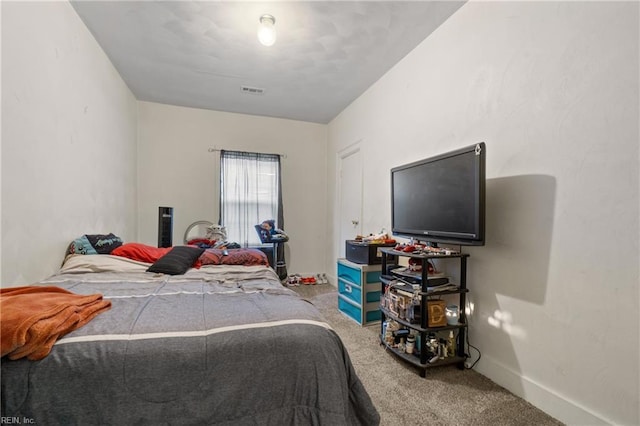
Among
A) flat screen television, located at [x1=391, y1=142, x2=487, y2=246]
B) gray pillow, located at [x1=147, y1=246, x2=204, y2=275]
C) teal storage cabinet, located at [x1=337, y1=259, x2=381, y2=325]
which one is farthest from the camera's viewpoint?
teal storage cabinet, located at [x1=337, y1=259, x2=381, y2=325]

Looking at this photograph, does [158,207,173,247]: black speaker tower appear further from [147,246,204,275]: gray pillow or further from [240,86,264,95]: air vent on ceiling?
[240,86,264,95]: air vent on ceiling

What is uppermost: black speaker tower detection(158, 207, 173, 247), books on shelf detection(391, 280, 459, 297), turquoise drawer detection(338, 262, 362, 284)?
black speaker tower detection(158, 207, 173, 247)

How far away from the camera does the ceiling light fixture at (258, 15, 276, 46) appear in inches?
89.0

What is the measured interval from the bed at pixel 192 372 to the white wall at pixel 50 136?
3.36ft

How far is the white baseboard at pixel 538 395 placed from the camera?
1469 millimetres

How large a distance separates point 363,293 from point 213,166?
9.79 feet

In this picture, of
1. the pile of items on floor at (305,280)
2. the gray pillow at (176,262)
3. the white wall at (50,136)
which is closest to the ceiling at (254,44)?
the white wall at (50,136)

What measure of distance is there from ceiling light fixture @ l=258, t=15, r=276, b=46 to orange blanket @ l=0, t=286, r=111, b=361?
6.88 ft

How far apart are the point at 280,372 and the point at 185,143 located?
4.08 m

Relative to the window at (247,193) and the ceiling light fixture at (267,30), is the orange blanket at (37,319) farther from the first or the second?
the window at (247,193)

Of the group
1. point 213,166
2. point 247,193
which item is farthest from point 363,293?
point 213,166

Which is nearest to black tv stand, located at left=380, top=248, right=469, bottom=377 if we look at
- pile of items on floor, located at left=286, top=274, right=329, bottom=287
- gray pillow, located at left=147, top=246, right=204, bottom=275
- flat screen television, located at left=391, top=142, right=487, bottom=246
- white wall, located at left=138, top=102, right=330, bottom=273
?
flat screen television, located at left=391, top=142, right=487, bottom=246

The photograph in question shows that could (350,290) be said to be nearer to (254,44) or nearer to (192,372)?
(192,372)

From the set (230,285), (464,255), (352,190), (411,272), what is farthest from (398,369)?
(352,190)
